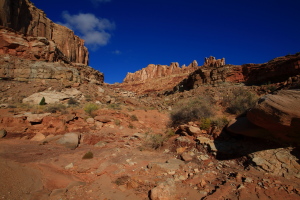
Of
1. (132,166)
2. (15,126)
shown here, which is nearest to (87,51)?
(15,126)

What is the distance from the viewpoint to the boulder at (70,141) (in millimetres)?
6636

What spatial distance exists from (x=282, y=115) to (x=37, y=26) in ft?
150

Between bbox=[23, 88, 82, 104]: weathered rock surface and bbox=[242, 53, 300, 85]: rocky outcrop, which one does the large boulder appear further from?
bbox=[242, 53, 300, 85]: rocky outcrop

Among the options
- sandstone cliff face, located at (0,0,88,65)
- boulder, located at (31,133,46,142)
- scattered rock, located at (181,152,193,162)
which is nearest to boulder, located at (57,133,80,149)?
boulder, located at (31,133,46,142)

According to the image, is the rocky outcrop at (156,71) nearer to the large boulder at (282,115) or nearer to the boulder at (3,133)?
the boulder at (3,133)

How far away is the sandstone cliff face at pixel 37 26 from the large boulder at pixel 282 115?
87.3ft

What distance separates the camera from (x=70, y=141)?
6844mm

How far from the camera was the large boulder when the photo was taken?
331cm

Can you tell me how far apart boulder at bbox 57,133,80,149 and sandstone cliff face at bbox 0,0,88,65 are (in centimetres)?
2017

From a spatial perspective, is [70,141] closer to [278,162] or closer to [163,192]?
[163,192]

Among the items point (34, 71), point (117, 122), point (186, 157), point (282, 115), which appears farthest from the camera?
point (34, 71)

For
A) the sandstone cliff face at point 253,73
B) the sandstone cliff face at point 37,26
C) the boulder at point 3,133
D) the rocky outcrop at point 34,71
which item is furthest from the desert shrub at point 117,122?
the sandstone cliff face at point 37,26

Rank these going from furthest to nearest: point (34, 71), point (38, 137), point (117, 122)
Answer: point (34, 71) < point (117, 122) < point (38, 137)

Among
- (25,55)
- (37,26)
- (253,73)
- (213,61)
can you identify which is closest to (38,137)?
(25,55)
